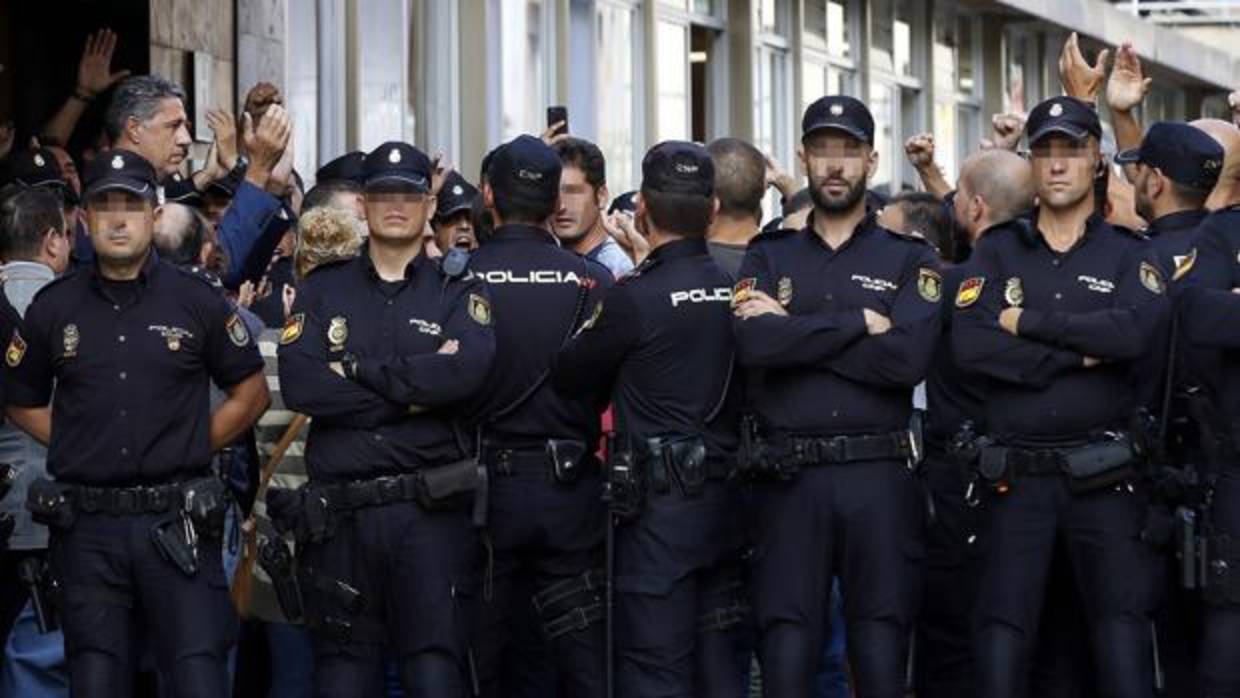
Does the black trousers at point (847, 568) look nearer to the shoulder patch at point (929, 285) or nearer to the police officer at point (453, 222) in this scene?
the shoulder patch at point (929, 285)

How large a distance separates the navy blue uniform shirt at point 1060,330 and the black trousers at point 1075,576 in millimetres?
233

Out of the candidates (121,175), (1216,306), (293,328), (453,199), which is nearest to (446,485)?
(293,328)

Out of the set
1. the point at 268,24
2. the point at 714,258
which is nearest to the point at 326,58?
the point at 268,24

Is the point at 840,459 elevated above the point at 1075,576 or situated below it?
above

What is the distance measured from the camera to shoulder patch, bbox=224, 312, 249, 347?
9305 mm

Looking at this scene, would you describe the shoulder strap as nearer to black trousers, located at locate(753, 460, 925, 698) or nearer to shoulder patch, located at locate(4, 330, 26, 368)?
black trousers, located at locate(753, 460, 925, 698)

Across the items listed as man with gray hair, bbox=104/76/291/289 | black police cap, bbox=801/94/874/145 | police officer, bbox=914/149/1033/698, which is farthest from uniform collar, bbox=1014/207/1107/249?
man with gray hair, bbox=104/76/291/289

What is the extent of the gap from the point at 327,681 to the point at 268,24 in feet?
19.1

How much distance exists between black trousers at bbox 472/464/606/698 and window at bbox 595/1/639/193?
10.7m

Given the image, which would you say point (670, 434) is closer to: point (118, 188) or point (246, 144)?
point (118, 188)

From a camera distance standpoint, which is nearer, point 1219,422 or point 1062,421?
point 1062,421

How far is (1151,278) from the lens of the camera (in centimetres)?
952

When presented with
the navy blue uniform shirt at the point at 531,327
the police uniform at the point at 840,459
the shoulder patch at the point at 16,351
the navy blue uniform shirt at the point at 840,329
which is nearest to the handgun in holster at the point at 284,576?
the navy blue uniform shirt at the point at 531,327

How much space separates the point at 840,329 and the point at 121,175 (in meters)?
2.43
